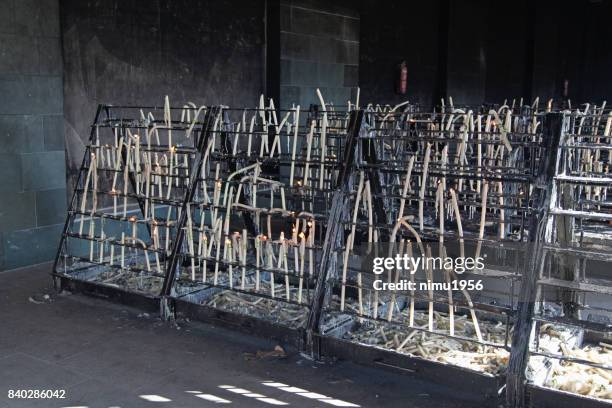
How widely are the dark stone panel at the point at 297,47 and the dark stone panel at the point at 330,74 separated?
31 cm

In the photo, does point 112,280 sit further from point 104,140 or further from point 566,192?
point 566,192

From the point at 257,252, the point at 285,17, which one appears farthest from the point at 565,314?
the point at 285,17

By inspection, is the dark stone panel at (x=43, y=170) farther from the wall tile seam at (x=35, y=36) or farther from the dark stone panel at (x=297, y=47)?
the dark stone panel at (x=297, y=47)

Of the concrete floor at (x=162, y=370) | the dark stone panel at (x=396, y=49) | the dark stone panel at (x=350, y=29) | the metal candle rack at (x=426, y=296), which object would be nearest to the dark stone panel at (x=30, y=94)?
the concrete floor at (x=162, y=370)

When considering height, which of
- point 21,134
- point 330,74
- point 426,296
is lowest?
point 426,296

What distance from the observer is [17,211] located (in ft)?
19.8

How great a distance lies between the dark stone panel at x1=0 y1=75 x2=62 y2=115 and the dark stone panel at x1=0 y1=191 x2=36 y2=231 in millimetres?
786

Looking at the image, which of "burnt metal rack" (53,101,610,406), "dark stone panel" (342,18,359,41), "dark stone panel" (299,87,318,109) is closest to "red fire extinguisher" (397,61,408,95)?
"dark stone panel" (342,18,359,41)

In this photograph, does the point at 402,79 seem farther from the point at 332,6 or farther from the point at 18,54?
the point at 18,54

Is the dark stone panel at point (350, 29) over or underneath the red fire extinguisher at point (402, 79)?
over

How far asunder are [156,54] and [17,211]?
2.59 meters

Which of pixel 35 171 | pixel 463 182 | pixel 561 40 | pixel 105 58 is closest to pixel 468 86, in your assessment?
pixel 561 40

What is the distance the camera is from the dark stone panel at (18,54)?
5730 mm

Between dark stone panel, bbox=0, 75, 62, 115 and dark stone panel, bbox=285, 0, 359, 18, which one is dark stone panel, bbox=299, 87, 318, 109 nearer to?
dark stone panel, bbox=285, 0, 359, 18
